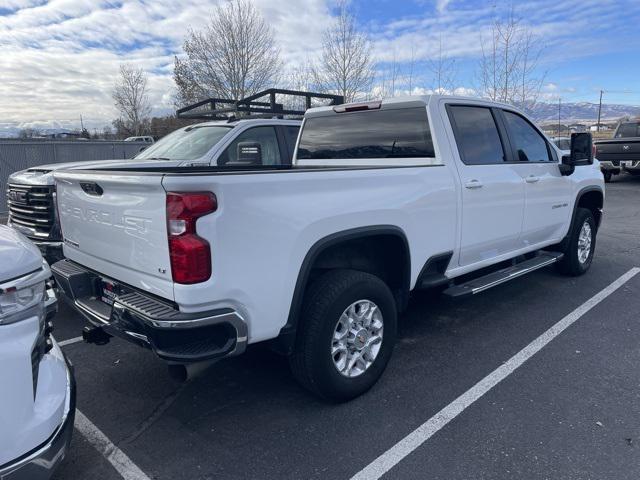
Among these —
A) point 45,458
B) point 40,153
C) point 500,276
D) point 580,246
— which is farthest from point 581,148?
point 40,153

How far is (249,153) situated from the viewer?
5598mm

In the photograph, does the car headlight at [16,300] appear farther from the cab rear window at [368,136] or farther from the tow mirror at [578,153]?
the tow mirror at [578,153]

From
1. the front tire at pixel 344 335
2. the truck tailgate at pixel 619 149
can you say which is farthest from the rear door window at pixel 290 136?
the truck tailgate at pixel 619 149

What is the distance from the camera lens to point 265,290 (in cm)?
264

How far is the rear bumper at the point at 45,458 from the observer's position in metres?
1.86

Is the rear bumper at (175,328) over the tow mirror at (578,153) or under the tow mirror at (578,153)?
under

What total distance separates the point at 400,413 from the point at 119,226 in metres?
2.08

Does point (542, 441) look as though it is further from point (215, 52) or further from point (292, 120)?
point (215, 52)

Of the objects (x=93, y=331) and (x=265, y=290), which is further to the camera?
(x=93, y=331)

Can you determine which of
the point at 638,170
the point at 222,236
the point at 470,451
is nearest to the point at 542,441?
the point at 470,451

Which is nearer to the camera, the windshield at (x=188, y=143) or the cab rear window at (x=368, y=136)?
the cab rear window at (x=368, y=136)

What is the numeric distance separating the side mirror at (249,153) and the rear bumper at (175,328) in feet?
9.85

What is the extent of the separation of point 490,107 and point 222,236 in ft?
10.8

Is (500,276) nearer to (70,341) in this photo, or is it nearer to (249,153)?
(249,153)
